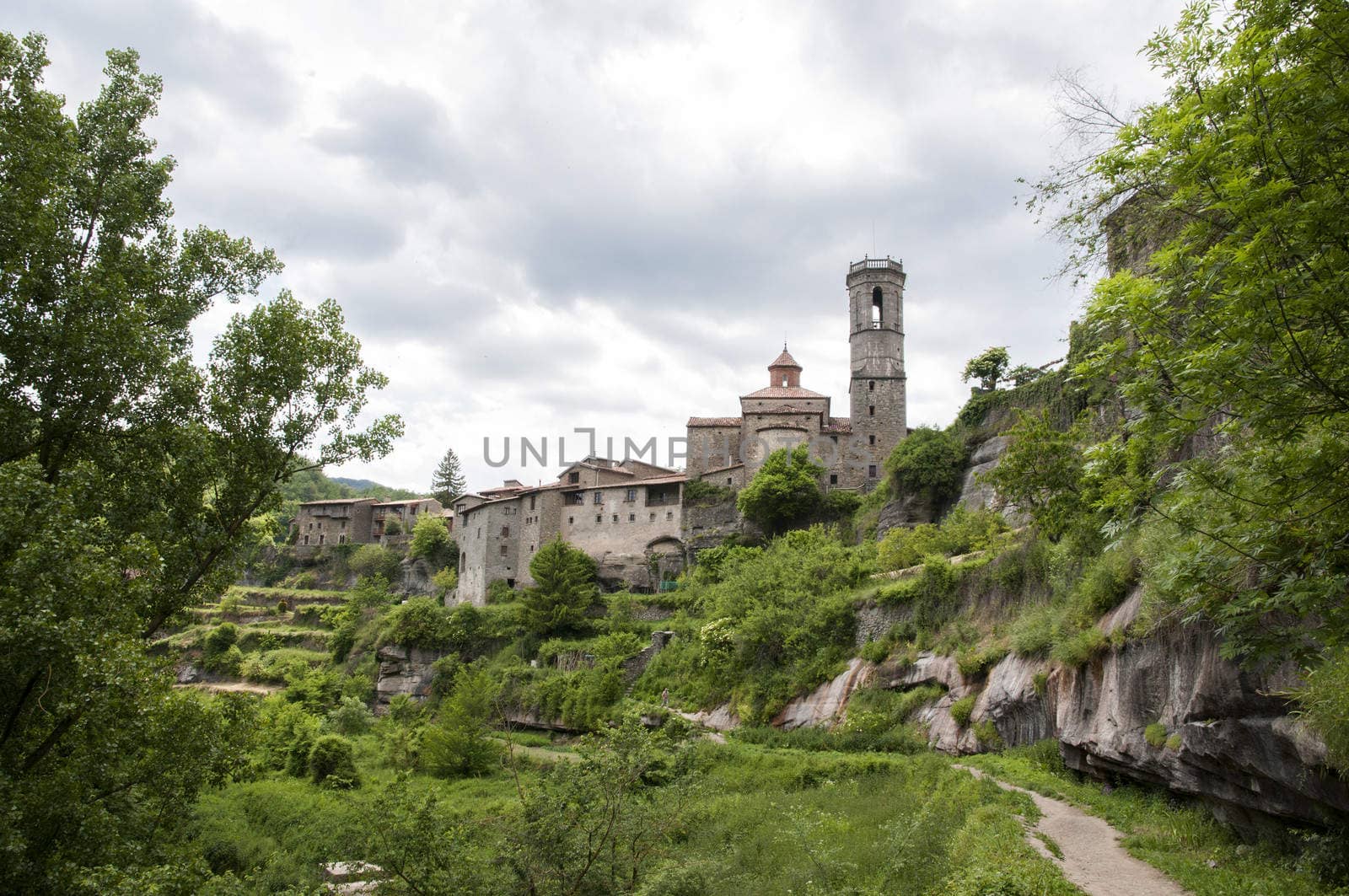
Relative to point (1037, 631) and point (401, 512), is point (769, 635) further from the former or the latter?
point (401, 512)

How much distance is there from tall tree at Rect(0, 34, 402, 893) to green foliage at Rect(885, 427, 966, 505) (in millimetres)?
26175

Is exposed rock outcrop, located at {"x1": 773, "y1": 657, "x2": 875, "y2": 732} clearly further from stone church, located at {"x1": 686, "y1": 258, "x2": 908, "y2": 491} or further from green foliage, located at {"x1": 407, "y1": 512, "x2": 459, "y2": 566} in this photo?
green foliage, located at {"x1": 407, "y1": 512, "x2": 459, "y2": 566}

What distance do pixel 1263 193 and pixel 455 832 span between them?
13.9 m

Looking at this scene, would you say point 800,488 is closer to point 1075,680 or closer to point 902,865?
point 1075,680

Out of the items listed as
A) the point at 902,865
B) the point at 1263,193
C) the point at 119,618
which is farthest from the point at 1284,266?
the point at 119,618

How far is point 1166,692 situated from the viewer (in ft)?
36.4

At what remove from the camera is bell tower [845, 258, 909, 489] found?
5119cm

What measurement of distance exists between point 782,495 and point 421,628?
20.7 m

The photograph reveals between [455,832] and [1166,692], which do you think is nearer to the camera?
[1166,692]

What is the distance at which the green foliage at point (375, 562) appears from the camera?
197 feet

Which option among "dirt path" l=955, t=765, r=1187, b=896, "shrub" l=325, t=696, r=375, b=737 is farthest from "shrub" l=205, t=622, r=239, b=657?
"dirt path" l=955, t=765, r=1187, b=896

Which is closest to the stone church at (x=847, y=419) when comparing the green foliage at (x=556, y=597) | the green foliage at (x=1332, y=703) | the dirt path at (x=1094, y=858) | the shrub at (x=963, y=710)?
the green foliage at (x=556, y=597)

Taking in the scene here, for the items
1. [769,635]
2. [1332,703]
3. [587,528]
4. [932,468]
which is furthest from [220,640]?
[1332,703]

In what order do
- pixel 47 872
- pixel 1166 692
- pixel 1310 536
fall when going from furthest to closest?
pixel 1166 692
pixel 47 872
pixel 1310 536
